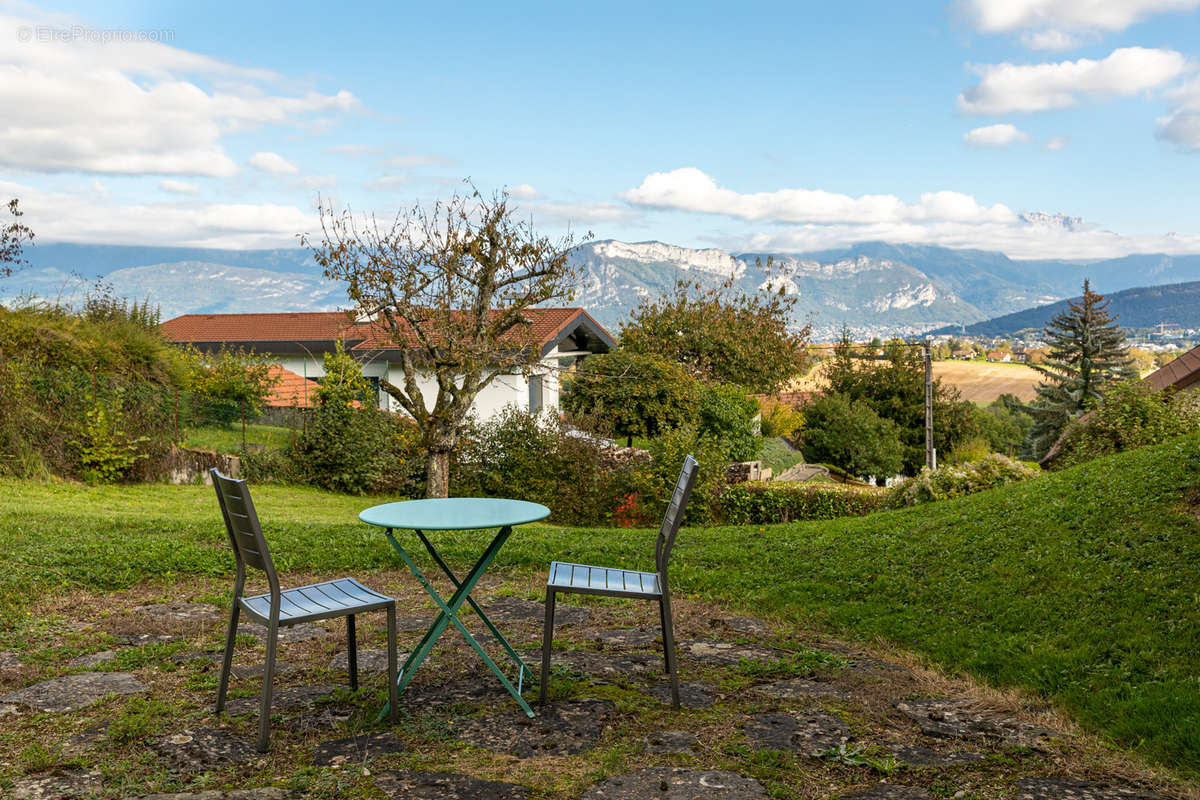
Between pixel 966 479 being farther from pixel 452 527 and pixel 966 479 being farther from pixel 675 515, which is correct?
pixel 452 527

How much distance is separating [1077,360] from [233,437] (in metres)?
46.5

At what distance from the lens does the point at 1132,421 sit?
13.4 meters

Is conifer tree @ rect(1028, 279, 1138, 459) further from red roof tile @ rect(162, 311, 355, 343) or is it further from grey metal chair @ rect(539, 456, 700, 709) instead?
grey metal chair @ rect(539, 456, 700, 709)

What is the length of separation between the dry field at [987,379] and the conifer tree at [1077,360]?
22663mm

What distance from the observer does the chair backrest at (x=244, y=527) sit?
3.86 meters

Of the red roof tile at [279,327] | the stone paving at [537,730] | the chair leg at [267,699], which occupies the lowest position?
the stone paving at [537,730]

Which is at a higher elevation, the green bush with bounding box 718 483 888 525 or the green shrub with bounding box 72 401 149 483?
the green shrub with bounding box 72 401 149 483

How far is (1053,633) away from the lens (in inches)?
220

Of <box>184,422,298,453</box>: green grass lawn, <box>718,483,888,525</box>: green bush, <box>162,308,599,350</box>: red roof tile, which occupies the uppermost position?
<box>162,308,599,350</box>: red roof tile

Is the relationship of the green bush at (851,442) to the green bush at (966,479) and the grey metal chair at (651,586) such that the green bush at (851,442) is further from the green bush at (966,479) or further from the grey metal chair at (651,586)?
the grey metal chair at (651,586)

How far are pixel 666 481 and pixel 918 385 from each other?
2429 centimetres

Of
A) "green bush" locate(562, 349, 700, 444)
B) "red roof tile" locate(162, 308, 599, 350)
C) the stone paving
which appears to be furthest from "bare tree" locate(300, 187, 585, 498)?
the stone paving

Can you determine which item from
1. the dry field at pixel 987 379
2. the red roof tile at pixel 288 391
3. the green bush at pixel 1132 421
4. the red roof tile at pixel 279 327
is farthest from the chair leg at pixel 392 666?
the dry field at pixel 987 379

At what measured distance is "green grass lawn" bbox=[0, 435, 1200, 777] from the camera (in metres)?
4.98
